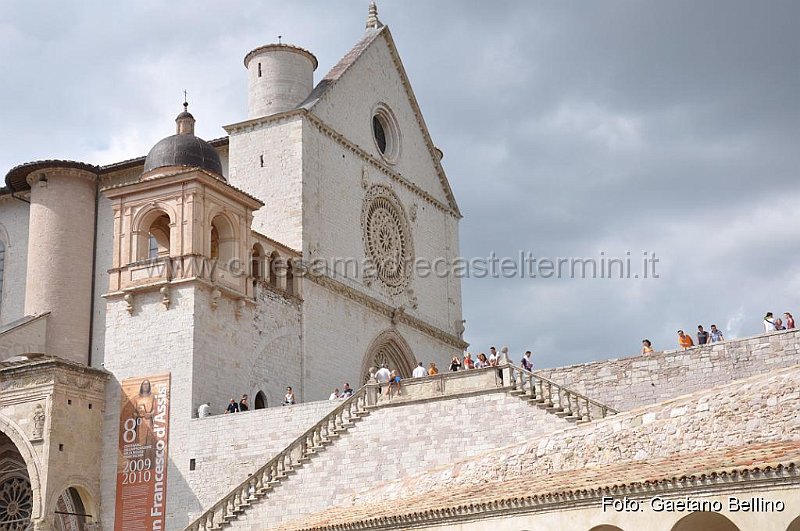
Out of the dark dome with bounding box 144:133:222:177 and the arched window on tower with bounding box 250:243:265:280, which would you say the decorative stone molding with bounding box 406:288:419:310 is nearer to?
the arched window on tower with bounding box 250:243:265:280

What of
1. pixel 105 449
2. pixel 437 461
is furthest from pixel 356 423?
pixel 105 449

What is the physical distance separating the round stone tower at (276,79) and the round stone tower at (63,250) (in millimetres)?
5879

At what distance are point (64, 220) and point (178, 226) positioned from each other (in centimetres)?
822

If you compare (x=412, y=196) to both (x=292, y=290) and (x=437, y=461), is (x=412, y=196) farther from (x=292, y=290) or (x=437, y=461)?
(x=437, y=461)

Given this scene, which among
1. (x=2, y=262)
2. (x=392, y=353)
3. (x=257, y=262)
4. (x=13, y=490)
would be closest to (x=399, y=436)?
(x=257, y=262)

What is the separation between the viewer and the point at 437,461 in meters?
24.3

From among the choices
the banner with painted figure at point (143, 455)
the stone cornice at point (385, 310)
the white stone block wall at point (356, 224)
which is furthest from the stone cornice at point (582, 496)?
the white stone block wall at point (356, 224)

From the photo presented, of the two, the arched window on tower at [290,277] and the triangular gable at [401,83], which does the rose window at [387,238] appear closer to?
the triangular gable at [401,83]

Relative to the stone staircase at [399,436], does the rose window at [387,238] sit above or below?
above

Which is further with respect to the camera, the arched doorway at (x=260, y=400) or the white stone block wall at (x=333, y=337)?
the white stone block wall at (x=333, y=337)

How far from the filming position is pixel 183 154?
3105cm

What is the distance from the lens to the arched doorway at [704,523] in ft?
54.4

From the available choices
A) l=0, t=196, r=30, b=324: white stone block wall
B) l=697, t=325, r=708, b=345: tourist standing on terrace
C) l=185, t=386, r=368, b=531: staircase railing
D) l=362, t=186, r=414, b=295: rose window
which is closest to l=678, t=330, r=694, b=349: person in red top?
l=697, t=325, r=708, b=345: tourist standing on terrace

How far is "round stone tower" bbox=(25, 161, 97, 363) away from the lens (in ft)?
116
